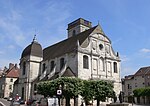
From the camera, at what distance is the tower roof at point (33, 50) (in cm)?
4798

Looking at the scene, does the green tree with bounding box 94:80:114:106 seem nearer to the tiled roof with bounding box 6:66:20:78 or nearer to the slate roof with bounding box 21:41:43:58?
the slate roof with bounding box 21:41:43:58

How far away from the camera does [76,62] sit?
3731 centimetres

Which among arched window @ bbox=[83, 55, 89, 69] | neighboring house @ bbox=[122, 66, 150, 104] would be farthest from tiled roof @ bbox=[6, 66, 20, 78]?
neighboring house @ bbox=[122, 66, 150, 104]

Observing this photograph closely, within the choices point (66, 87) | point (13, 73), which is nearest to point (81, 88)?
point (66, 87)

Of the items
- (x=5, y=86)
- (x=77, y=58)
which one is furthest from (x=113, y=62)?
(x=5, y=86)

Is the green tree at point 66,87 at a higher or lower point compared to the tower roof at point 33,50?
lower

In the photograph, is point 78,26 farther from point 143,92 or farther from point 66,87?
point 66,87

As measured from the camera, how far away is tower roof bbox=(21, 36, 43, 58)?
157 feet

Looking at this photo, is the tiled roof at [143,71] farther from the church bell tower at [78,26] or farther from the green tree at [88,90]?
the green tree at [88,90]

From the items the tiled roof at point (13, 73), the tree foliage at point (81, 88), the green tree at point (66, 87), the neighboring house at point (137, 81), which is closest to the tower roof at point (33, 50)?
the tree foliage at point (81, 88)

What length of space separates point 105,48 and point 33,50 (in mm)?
16026

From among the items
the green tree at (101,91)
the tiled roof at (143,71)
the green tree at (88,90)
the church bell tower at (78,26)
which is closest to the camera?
the green tree at (101,91)

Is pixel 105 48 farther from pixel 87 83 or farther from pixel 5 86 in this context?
pixel 5 86

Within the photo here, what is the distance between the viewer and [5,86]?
62.9m
